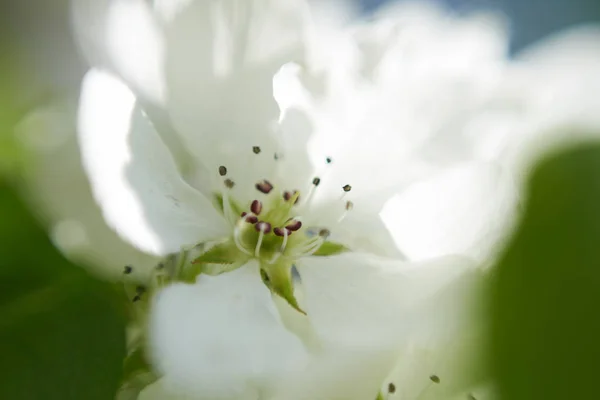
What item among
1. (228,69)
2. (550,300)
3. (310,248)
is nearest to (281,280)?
(310,248)

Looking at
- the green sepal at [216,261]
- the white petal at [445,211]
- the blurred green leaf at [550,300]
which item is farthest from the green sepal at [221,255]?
the blurred green leaf at [550,300]

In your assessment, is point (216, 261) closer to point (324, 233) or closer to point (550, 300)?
point (324, 233)

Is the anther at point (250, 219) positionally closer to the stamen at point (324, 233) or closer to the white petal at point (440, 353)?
the stamen at point (324, 233)

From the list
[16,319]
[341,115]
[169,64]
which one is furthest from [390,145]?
[16,319]

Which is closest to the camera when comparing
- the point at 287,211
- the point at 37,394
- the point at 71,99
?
the point at 37,394

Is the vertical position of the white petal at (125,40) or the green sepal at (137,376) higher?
the white petal at (125,40)

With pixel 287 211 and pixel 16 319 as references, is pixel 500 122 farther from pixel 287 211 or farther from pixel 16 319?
pixel 16 319
